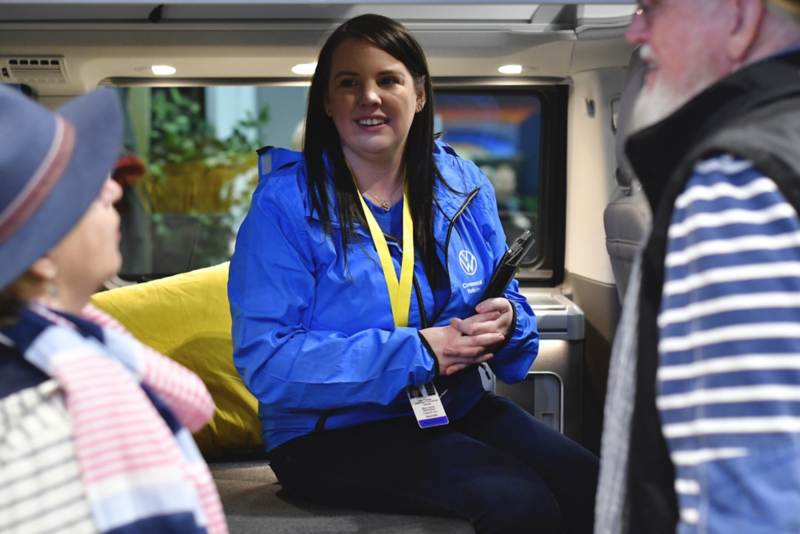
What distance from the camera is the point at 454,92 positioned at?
3.38 m

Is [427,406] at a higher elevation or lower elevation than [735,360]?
lower

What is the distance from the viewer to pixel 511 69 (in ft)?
10.0

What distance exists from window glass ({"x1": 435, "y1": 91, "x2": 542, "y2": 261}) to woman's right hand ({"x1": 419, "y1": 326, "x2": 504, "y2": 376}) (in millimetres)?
1723

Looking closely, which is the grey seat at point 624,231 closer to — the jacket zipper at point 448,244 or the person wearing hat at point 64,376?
the jacket zipper at point 448,244

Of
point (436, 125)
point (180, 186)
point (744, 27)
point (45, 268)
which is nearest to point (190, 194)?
point (180, 186)

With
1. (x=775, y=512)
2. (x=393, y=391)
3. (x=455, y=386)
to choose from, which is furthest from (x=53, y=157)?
(x=455, y=386)

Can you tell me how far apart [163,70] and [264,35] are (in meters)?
0.54

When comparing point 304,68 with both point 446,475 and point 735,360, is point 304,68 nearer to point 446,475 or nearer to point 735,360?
point 446,475

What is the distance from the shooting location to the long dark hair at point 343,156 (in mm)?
1920

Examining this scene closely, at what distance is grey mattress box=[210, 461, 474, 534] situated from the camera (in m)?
1.67

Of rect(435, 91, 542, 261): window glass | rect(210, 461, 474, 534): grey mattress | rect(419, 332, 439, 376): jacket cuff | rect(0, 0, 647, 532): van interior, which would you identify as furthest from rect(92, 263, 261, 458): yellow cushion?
rect(435, 91, 542, 261): window glass

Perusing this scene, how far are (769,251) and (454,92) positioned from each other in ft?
8.86

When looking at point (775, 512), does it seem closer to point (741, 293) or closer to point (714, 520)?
point (714, 520)

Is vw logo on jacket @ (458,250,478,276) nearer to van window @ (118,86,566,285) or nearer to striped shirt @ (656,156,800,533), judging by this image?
striped shirt @ (656,156,800,533)
